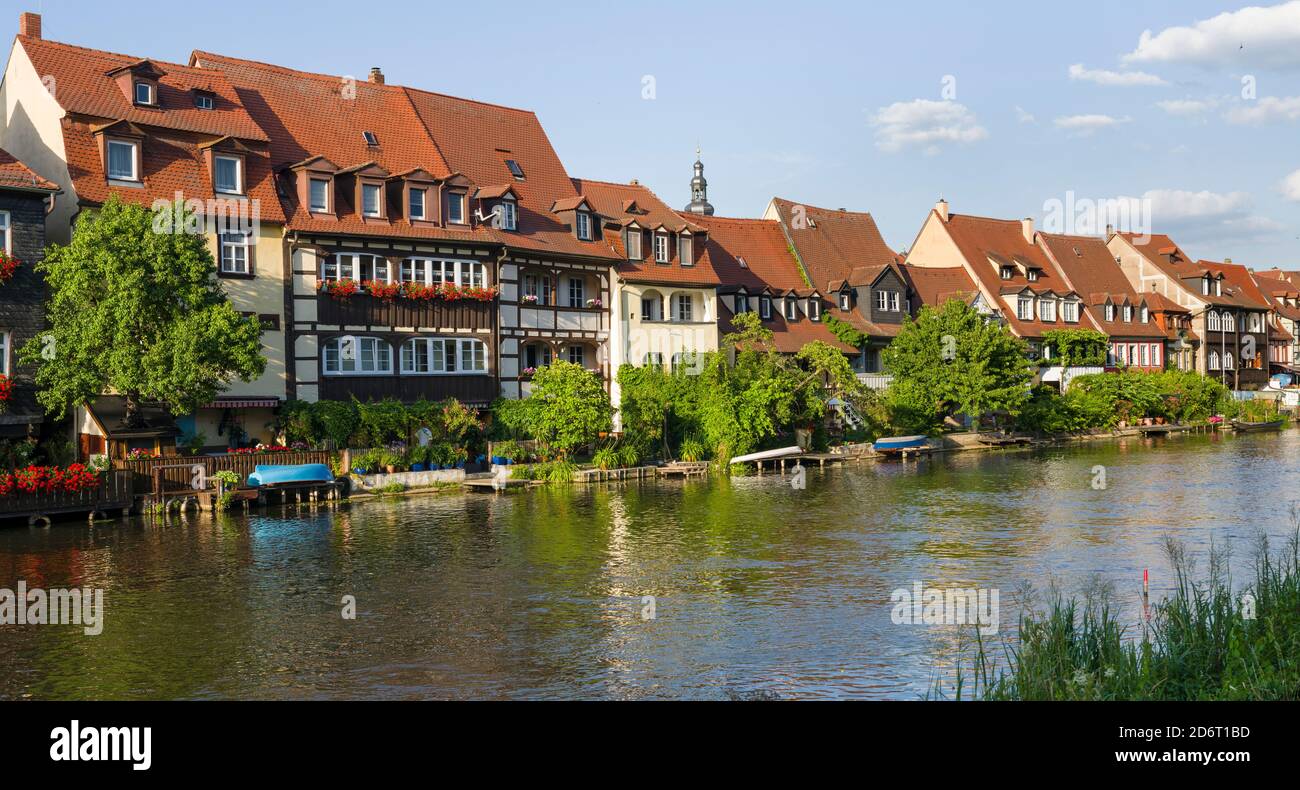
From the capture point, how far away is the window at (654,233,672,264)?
55.6 metres

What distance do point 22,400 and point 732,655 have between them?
2665 cm

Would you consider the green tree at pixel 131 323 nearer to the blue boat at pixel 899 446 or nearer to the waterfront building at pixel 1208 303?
the blue boat at pixel 899 446

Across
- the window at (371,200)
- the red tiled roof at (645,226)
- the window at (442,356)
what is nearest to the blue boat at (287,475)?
the window at (442,356)

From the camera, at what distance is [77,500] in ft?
107

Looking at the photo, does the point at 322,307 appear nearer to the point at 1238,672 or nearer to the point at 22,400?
the point at 22,400

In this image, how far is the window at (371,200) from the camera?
145 feet

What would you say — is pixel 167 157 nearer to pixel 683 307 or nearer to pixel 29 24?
pixel 29 24

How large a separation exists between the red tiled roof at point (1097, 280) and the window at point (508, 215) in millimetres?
49603

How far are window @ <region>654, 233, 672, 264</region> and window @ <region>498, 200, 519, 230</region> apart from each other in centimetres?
852

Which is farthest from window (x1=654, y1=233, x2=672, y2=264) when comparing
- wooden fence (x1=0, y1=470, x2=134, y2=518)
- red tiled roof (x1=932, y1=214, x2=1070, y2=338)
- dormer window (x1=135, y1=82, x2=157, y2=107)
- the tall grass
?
the tall grass

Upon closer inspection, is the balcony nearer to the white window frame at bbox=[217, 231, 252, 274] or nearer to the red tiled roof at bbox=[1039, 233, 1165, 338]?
the white window frame at bbox=[217, 231, 252, 274]

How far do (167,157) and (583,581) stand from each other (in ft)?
83.8

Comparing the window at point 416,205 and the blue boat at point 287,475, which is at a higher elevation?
the window at point 416,205
